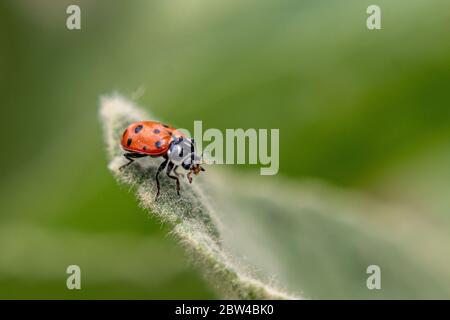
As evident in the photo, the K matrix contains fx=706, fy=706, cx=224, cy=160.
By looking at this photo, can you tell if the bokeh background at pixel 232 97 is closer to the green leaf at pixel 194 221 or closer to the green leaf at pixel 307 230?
the green leaf at pixel 307 230

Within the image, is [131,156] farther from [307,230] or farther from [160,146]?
[307,230]

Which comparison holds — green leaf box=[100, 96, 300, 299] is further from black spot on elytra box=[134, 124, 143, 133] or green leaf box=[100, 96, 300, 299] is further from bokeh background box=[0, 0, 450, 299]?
bokeh background box=[0, 0, 450, 299]

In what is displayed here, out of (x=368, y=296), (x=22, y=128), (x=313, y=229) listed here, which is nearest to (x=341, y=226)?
(x=313, y=229)

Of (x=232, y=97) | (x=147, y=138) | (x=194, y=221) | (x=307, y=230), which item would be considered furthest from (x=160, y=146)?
(x=232, y=97)

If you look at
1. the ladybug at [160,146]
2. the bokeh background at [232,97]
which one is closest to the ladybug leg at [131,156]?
the ladybug at [160,146]

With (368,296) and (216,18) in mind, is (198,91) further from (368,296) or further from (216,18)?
(368,296)

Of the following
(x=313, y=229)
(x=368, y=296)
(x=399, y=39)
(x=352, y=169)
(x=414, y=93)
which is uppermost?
(x=399, y=39)
